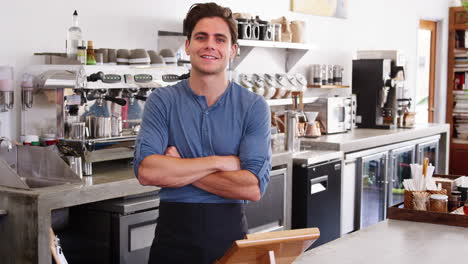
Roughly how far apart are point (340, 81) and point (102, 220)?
3717 millimetres

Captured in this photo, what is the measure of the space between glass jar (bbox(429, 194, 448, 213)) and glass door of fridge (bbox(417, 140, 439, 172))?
402cm

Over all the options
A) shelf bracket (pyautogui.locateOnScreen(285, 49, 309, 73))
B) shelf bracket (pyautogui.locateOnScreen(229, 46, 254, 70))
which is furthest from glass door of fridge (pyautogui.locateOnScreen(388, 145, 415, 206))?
shelf bracket (pyautogui.locateOnScreen(229, 46, 254, 70))

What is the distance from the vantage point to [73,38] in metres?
3.85

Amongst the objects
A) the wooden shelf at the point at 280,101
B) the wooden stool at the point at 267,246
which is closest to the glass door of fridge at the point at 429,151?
the wooden shelf at the point at 280,101

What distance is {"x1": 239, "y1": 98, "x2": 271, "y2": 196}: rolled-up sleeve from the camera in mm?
2158

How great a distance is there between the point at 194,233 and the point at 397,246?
0.83 metres

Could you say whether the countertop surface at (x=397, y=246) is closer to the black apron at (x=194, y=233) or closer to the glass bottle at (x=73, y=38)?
the black apron at (x=194, y=233)

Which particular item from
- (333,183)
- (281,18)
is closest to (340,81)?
(281,18)

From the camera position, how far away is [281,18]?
5.77 m

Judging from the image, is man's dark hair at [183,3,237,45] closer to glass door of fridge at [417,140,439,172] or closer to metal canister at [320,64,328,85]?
metal canister at [320,64,328,85]

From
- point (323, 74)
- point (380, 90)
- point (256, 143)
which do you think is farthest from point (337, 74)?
point (256, 143)

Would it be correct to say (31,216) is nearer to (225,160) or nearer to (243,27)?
(225,160)

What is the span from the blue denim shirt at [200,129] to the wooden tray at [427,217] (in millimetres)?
1029

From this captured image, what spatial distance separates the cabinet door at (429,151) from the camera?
6.98 m
